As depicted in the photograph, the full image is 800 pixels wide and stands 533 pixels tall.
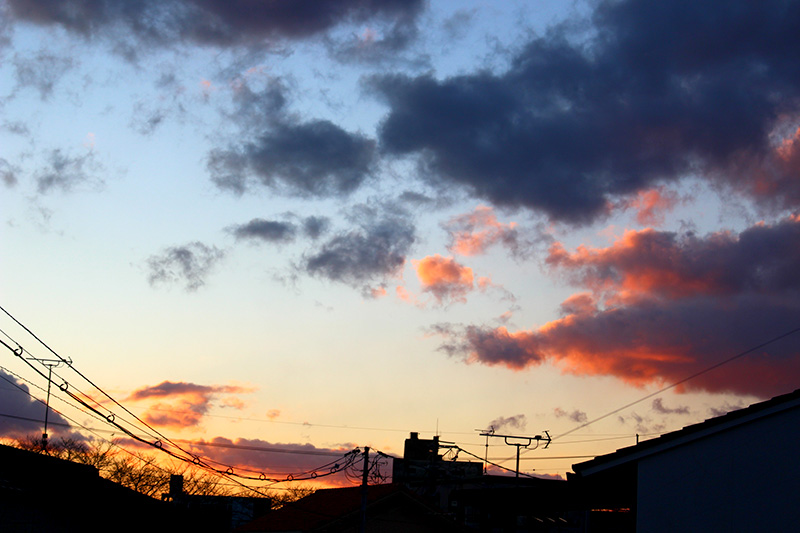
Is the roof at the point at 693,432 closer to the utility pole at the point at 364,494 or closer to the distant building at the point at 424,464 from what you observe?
the utility pole at the point at 364,494

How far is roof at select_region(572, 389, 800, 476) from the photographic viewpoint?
1686 centimetres

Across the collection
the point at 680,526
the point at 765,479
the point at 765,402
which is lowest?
the point at 680,526

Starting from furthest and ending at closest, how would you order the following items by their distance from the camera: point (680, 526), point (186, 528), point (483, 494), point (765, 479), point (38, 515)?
point (483, 494)
point (186, 528)
point (38, 515)
point (680, 526)
point (765, 479)

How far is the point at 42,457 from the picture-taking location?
19.0 meters

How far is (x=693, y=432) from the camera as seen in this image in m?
Result: 18.1

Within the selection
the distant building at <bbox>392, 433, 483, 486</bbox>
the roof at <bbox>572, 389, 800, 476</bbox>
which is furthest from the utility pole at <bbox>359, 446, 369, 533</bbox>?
the distant building at <bbox>392, 433, 483, 486</bbox>

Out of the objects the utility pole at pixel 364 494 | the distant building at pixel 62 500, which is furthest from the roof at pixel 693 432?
the utility pole at pixel 364 494

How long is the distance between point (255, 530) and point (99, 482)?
24.3 meters

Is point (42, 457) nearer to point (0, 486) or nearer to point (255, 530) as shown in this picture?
point (0, 486)

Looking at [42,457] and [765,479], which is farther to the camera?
[42,457]

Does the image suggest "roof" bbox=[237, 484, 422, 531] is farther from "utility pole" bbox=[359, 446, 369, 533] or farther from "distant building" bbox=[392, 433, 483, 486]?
"distant building" bbox=[392, 433, 483, 486]

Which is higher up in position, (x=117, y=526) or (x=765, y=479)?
(x=765, y=479)

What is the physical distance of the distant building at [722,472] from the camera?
16.8m

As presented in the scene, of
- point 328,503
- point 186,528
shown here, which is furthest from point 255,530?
point 186,528
